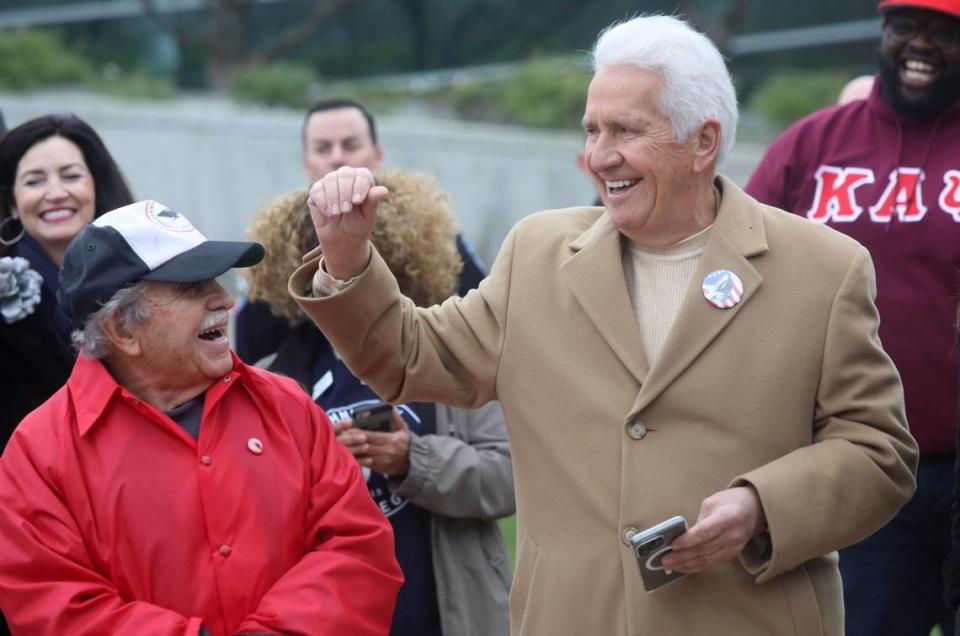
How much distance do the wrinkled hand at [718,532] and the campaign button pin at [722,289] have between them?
41cm

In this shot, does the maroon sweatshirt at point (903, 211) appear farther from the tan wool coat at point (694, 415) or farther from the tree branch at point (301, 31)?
the tree branch at point (301, 31)

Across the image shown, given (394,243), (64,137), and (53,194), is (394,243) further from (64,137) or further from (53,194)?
(64,137)

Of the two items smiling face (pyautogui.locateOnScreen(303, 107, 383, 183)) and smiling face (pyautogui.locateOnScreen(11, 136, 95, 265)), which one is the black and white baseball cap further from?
smiling face (pyautogui.locateOnScreen(303, 107, 383, 183))

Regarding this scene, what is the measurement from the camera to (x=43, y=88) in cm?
1366

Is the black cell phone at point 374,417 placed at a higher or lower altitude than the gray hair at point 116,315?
lower

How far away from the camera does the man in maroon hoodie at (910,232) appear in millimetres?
4484

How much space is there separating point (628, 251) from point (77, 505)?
1368mm

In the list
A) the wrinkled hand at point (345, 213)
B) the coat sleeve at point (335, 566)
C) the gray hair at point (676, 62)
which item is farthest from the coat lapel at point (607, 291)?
the coat sleeve at point (335, 566)

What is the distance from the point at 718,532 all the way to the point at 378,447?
1393 millimetres

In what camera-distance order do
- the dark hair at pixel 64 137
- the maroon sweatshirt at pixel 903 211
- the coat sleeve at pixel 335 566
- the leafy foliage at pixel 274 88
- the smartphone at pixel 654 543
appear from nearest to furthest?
1. the smartphone at pixel 654 543
2. the coat sleeve at pixel 335 566
3. the maroon sweatshirt at pixel 903 211
4. the dark hair at pixel 64 137
5. the leafy foliage at pixel 274 88

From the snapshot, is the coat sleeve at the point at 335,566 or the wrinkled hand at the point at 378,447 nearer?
the coat sleeve at the point at 335,566

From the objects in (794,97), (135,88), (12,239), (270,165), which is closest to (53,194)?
(12,239)

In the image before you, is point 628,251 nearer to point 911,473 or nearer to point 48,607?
point 911,473

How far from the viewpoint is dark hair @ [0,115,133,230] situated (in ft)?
16.2
